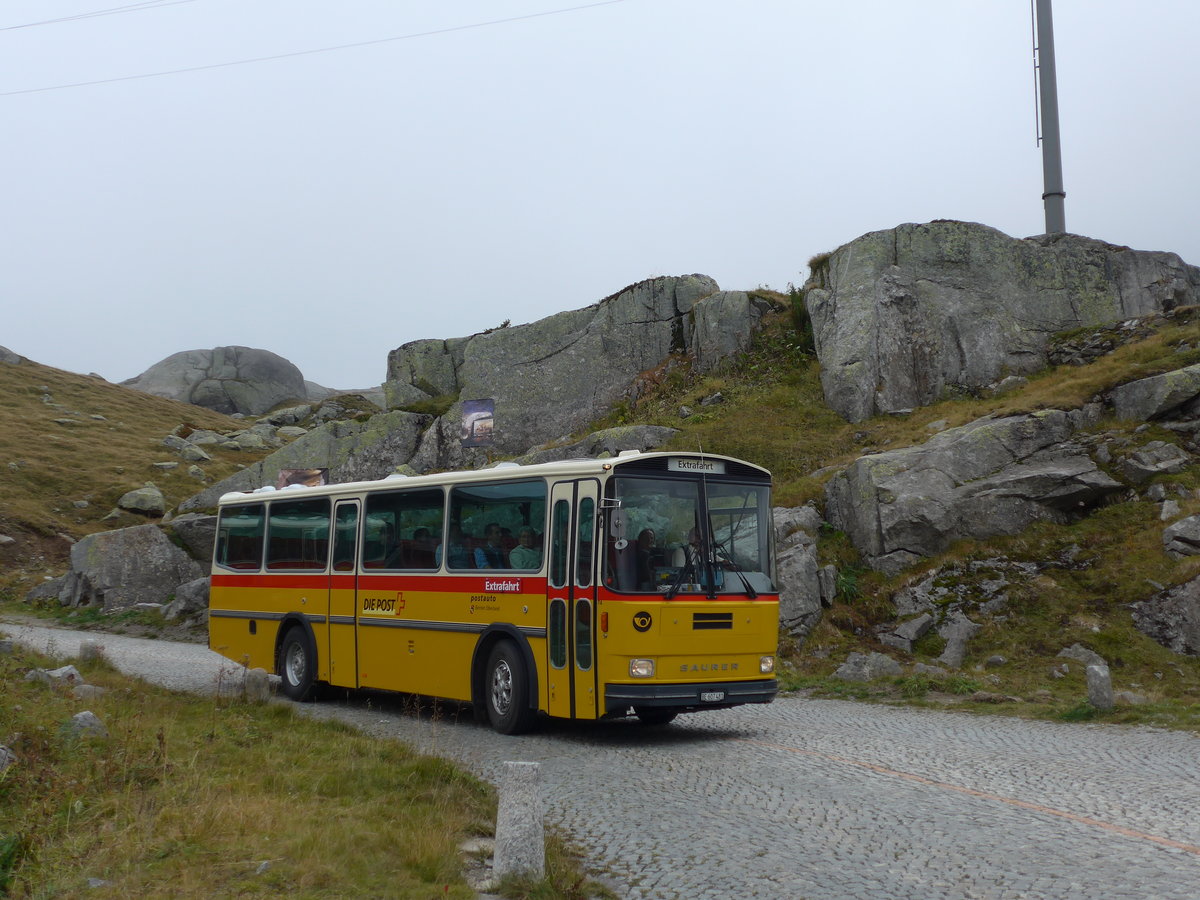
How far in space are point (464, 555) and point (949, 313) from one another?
1742cm

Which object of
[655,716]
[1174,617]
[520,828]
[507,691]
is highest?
[1174,617]

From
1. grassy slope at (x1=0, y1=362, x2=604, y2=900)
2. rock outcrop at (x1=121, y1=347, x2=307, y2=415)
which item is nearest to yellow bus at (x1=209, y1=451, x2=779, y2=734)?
grassy slope at (x1=0, y1=362, x2=604, y2=900)

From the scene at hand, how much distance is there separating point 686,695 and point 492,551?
301 centimetres

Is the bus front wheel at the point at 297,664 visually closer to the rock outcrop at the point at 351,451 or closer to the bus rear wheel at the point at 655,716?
the bus rear wheel at the point at 655,716

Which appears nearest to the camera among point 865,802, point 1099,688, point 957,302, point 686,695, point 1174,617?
point 865,802

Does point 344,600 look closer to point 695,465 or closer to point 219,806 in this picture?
point 695,465

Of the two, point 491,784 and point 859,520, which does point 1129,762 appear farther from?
point 859,520

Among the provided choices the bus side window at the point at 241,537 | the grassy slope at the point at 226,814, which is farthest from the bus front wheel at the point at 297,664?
the grassy slope at the point at 226,814

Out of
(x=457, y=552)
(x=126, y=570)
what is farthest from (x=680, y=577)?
(x=126, y=570)

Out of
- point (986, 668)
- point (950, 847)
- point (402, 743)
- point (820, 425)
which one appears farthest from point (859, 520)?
point (950, 847)

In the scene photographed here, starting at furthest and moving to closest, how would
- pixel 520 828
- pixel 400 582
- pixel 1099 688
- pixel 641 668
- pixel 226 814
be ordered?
pixel 400 582 → pixel 1099 688 → pixel 641 668 → pixel 226 814 → pixel 520 828

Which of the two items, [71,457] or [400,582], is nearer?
[400,582]

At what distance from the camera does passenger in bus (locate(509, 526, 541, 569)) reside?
40.1 ft

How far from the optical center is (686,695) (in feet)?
37.7
